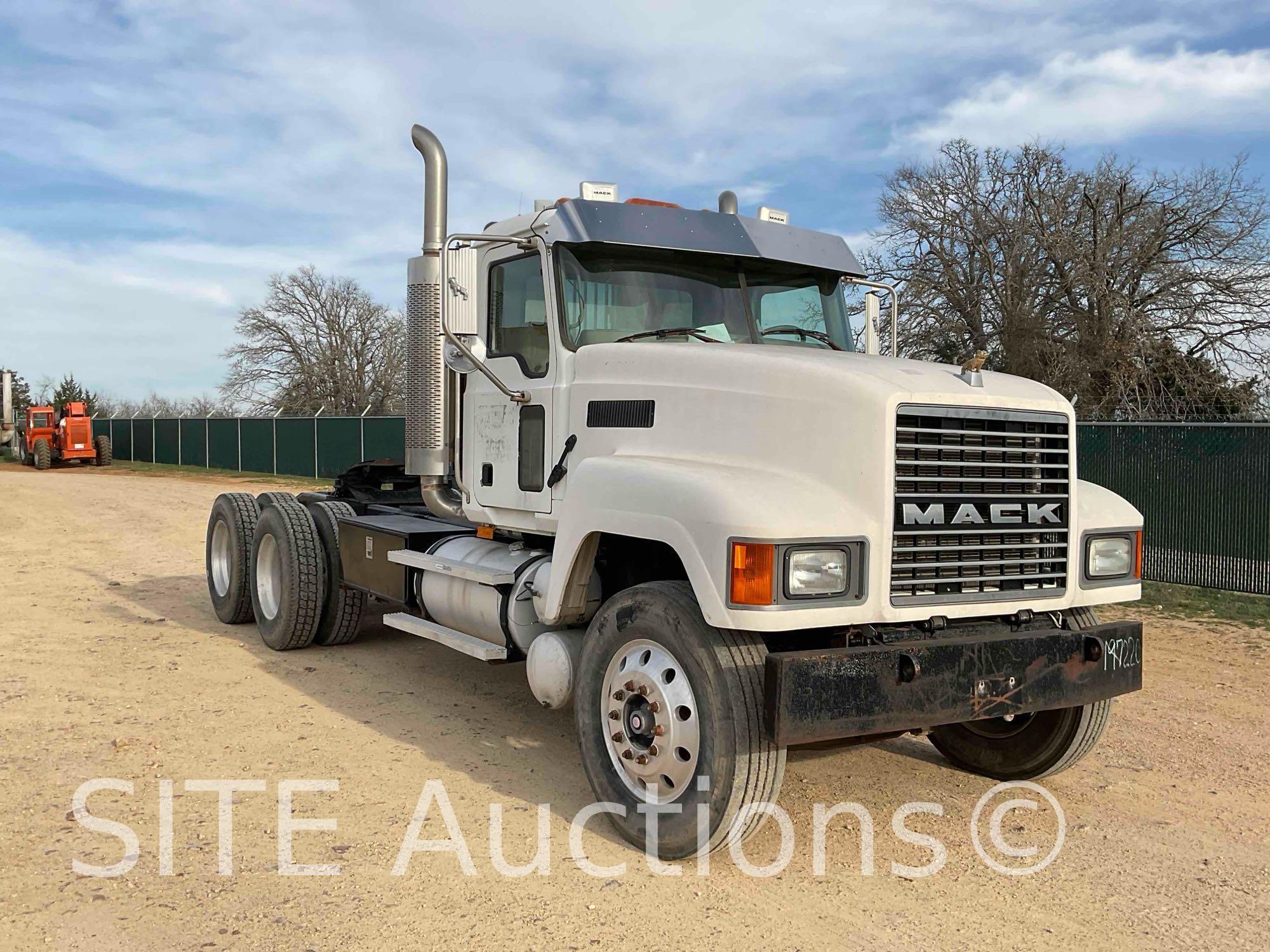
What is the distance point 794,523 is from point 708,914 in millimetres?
1422

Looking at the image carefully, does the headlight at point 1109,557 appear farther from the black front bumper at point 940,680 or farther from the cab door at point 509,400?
the cab door at point 509,400

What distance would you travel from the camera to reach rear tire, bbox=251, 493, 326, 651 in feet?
25.9

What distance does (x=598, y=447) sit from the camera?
17.2ft

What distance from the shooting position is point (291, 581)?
25.9 ft

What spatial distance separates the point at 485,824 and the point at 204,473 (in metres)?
33.9

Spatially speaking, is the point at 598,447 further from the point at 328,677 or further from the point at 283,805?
the point at 328,677

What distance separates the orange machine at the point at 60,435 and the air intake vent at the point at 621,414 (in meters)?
35.2

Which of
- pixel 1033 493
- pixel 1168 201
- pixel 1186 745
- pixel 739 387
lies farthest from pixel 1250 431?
pixel 1168 201

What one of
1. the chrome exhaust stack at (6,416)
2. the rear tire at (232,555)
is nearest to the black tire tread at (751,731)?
the rear tire at (232,555)

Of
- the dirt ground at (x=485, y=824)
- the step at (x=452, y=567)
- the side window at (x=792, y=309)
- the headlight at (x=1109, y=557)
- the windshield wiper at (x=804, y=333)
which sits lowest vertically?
the dirt ground at (x=485, y=824)

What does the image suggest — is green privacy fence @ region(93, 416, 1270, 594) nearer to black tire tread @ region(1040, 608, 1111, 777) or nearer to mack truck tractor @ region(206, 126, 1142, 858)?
mack truck tractor @ region(206, 126, 1142, 858)

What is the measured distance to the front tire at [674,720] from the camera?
4.08 meters

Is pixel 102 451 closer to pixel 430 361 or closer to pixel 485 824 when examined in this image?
pixel 430 361

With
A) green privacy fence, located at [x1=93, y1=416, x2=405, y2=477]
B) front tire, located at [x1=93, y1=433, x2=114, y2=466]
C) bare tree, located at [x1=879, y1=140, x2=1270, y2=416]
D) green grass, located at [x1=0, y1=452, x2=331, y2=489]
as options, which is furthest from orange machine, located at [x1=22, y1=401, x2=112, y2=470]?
bare tree, located at [x1=879, y1=140, x2=1270, y2=416]
